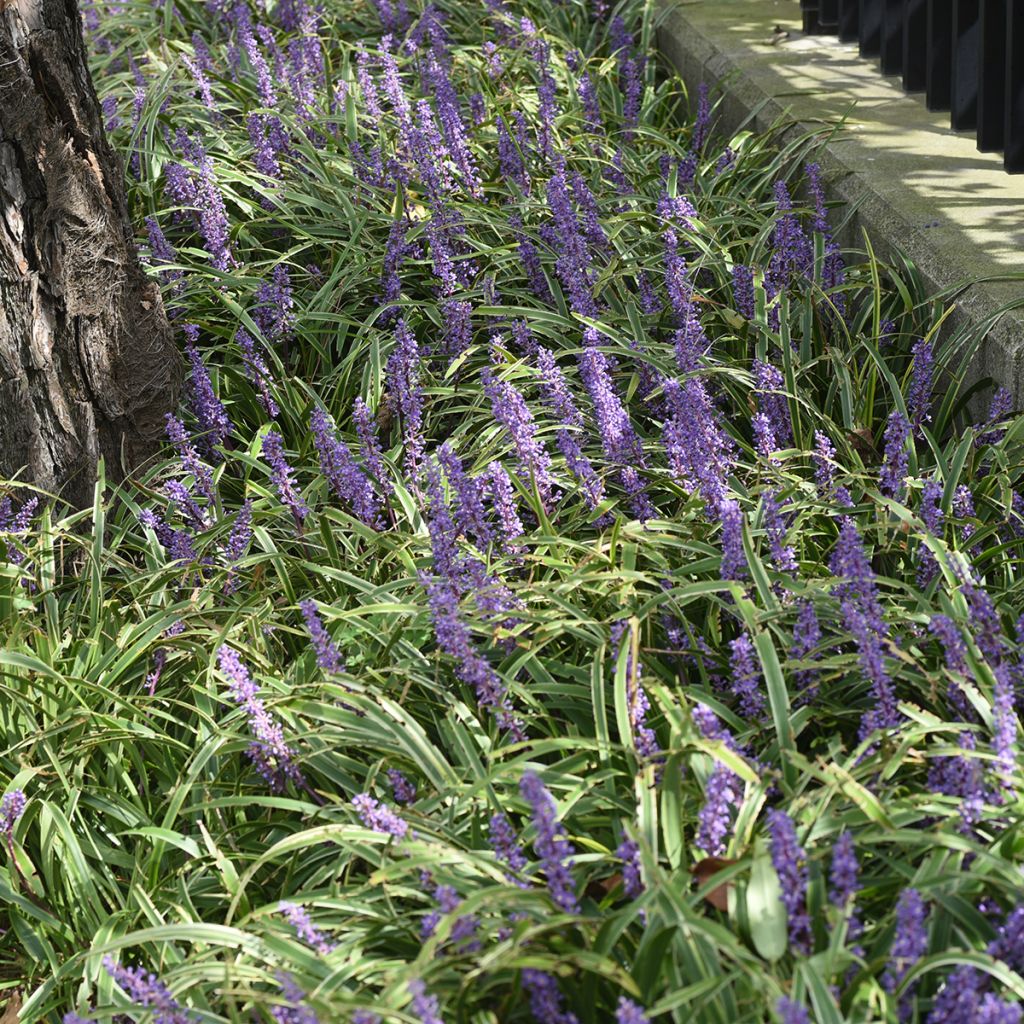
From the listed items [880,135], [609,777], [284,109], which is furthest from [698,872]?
[284,109]

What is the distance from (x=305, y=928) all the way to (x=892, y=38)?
4.06 m

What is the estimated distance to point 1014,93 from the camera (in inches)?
154

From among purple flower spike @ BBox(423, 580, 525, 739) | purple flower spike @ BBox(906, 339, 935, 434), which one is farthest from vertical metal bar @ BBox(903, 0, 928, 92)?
purple flower spike @ BBox(423, 580, 525, 739)

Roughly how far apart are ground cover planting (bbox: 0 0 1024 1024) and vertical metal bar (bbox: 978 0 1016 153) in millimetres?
489

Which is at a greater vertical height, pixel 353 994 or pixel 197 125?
pixel 197 125

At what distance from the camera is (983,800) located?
202cm

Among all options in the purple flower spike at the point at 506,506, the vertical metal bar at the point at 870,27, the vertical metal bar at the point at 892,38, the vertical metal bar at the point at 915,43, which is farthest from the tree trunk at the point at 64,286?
the vertical metal bar at the point at 870,27

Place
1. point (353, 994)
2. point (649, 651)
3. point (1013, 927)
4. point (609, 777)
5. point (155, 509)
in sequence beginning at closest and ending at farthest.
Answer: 1. point (1013, 927)
2. point (353, 994)
3. point (609, 777)
4. point (649, 651)
5. point (155, 509)

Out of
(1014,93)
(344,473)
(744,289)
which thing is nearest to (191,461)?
(344,473)

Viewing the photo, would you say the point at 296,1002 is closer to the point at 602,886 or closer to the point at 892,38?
the point at 602,886

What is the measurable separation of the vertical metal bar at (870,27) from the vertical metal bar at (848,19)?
0.62 feet

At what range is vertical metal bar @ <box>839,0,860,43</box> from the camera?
5316 millimetres

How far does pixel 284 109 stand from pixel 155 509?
196 centimetres

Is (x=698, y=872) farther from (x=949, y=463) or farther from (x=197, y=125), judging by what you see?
(x=197, y=125)
